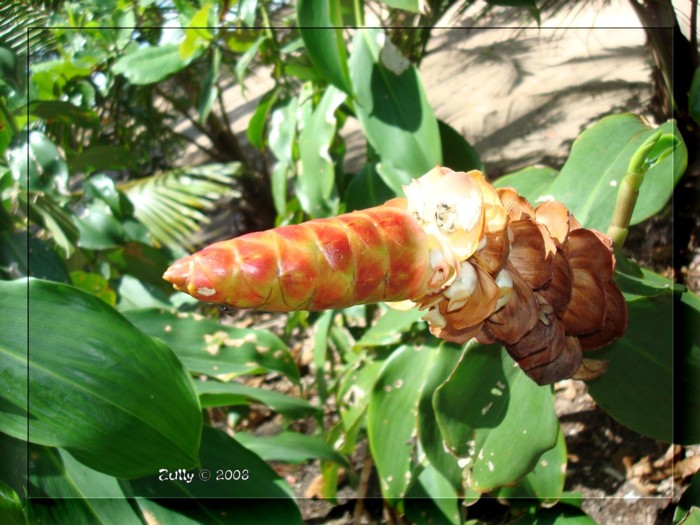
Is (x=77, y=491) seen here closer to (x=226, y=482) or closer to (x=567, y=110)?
(x=226, y=482)

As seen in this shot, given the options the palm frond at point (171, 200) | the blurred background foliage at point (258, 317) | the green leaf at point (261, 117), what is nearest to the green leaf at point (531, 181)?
the blurred background foliage at point (258, 317)

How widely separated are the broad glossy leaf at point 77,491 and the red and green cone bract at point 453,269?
0.31 m

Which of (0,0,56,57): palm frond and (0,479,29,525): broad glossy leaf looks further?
(0,0,56,57): palm frond

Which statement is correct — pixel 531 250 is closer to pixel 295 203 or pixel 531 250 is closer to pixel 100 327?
pixel 100 327

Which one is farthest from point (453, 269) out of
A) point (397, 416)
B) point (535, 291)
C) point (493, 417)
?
point (397, 416)

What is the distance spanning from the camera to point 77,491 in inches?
19.6

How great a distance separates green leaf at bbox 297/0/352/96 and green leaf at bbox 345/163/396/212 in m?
0.11

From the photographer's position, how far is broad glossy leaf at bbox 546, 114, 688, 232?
46 cm

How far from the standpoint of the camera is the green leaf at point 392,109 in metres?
0.57

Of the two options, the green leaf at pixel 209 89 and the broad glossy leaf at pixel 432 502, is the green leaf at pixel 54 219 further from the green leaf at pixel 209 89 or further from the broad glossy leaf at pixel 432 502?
the broad glossy leaf at pixel 432 502

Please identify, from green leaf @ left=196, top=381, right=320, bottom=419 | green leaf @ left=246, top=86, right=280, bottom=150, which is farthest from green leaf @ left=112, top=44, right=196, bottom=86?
green leaf @ left=196, top=381, right=320, bottom=419

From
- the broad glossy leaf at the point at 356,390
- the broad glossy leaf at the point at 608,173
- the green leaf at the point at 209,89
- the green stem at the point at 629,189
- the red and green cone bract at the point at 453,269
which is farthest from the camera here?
the green leaf at the point at 209,89

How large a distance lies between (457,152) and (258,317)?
409 millimetres

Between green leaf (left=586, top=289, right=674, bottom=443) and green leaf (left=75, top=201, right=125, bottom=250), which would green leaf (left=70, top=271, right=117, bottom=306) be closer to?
green leaf (left=75, top=201, right=125, bottom=250)
